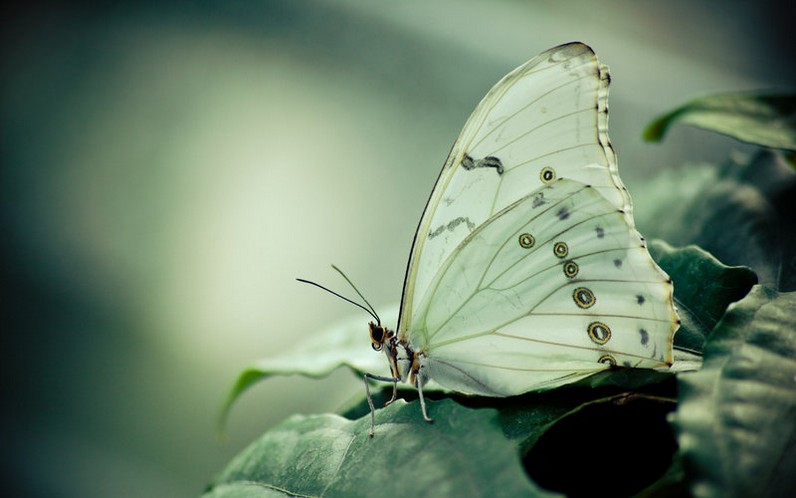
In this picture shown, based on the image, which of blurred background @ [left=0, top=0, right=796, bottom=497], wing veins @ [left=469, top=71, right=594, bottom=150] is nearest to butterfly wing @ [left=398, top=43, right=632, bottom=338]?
wing veins @ [left=469, top=71, right=594, bottom=150]

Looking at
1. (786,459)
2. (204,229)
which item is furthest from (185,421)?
(786,459)

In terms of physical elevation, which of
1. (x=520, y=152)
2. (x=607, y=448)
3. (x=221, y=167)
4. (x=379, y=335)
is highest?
(x=221, y=167)

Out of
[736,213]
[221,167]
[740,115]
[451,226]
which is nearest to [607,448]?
[451,226]

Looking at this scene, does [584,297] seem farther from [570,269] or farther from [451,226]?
[451,226]

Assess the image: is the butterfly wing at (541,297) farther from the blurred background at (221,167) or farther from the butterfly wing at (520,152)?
the blurred background at (221,167)

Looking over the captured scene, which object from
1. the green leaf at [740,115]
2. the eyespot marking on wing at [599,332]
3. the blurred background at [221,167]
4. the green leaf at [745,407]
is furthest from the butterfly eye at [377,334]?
the blurred background at [221,167]

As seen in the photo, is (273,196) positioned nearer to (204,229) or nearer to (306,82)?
(204,229)
